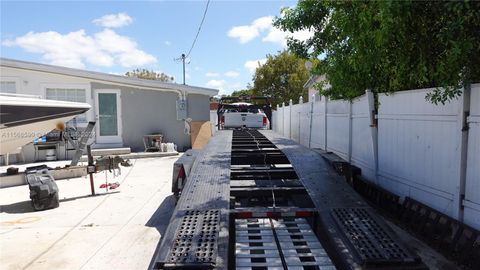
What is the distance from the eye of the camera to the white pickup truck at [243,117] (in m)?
15.5

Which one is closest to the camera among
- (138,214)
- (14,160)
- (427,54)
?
(427,54)

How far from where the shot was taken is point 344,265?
3.26 m

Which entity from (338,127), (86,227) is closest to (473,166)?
(338,127)

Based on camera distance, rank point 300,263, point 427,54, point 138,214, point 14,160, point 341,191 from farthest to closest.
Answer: point 14,160 → point 138,214 → point 341,191 → point 427,54 → point 300,263

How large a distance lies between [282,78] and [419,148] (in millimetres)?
33158

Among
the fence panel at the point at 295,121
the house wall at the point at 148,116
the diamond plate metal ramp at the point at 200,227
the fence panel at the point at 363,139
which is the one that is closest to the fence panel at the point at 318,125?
the fence panel at the point at 363,139

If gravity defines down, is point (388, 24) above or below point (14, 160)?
above

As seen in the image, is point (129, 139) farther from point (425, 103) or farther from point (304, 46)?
point (425, 103)

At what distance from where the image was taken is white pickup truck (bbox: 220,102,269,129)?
15.5 meters

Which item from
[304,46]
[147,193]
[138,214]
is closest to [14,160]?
[147,193]

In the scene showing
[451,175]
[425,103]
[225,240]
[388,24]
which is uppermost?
[388,24]

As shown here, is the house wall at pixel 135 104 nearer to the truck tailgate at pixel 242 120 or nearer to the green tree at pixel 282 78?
the truck tailgate at pixel 242 120

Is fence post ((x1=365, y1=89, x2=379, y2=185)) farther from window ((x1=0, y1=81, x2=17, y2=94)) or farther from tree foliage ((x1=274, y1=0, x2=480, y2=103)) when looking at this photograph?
window ((x1=0, y1=81, x2=17, y2=94))

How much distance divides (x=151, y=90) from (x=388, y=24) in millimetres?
13471
